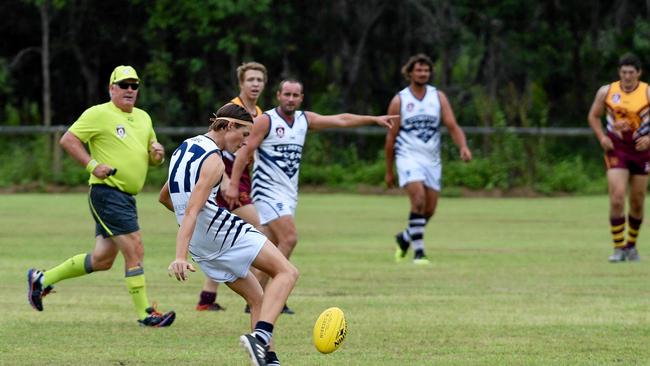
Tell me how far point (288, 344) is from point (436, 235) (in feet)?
37.3

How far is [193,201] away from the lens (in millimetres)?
8297

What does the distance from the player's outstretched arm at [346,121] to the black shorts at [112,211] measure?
1769mm

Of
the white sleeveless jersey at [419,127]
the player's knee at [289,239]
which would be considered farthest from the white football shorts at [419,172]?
the player's knee at [289,239]

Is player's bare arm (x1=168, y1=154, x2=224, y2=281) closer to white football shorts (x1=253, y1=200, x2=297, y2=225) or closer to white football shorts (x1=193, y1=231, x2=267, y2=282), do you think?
white football shorts (x1=193, y1=231, x2=267, y2=282)

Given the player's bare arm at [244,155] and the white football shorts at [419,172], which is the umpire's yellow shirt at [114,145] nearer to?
the player's bare arm at [244,155]

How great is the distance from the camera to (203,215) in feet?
28.1

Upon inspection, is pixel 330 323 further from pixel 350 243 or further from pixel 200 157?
pixel 350 243

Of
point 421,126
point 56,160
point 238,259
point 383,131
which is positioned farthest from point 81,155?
point 383,131

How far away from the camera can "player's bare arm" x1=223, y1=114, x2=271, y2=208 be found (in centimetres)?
1156

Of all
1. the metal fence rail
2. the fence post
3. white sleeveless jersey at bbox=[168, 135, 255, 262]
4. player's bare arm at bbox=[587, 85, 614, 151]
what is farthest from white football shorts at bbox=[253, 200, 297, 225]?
the fence post

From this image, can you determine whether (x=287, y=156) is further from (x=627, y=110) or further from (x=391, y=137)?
(x=627, y=110)

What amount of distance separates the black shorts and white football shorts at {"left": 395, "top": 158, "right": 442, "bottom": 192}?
6.02 m

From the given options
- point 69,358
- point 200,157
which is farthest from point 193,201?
point 69,358

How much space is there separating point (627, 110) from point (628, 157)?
53 centimetres
